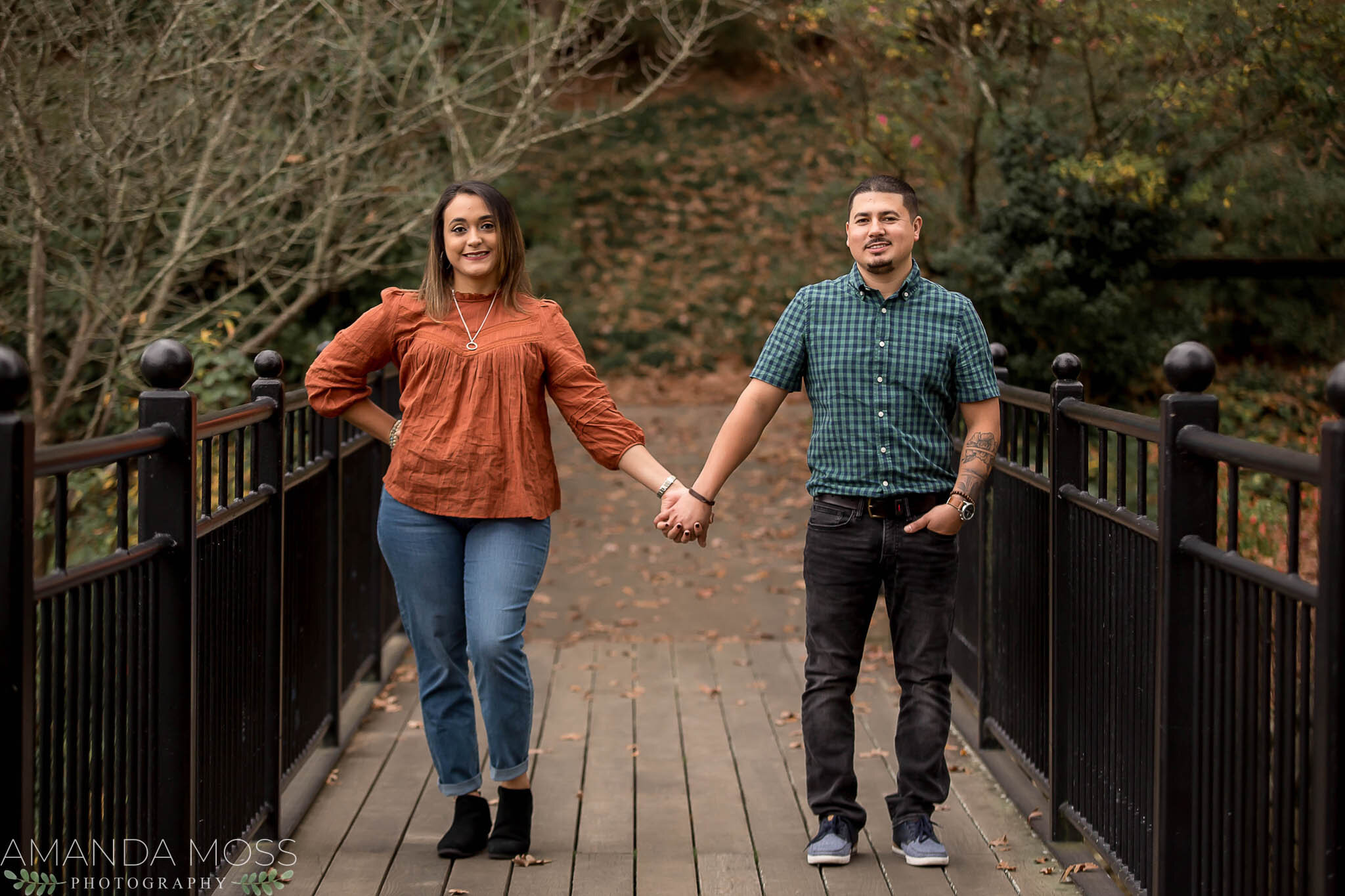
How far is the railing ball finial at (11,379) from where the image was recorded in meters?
2.16

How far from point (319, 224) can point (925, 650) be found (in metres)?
6.51

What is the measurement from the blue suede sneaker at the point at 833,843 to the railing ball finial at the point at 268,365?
2120mm

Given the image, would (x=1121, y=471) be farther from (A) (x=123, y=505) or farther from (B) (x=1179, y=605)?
(A) (x=123, y=505)

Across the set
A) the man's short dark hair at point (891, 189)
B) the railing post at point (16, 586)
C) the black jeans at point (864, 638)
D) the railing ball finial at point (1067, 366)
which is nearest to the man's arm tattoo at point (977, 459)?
the black jeans at point (864, 638)

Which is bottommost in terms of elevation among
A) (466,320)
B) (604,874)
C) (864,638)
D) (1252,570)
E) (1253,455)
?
(604,874)

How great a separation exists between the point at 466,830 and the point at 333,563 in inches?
54.7

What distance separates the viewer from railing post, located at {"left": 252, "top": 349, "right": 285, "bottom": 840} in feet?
13.2

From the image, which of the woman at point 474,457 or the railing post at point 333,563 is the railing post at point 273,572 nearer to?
the woman at point 474,457

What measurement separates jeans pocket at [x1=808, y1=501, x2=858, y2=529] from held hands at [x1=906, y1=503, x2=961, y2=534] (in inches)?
6.7

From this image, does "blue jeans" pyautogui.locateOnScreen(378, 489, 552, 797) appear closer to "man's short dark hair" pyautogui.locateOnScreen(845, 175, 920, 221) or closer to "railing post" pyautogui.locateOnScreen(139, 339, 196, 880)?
"railing post" pyautogui.locateOnScreen(139, 339, 196, 880)

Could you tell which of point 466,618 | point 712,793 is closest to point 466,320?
point 466,618

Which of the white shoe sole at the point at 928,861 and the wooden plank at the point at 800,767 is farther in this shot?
the white shoe sole at the point at 928,861

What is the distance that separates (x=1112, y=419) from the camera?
3518 millimetres

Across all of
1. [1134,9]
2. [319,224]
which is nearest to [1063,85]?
[1134,9]
